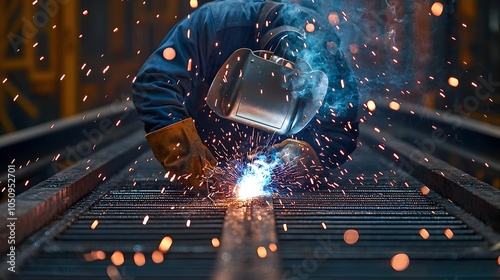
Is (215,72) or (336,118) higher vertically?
(215,72)

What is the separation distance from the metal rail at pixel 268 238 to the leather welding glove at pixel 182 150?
14 cm

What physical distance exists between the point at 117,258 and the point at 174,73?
51.9 inches

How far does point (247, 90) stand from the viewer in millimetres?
3619

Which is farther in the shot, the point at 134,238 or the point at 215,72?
the point at 215,72

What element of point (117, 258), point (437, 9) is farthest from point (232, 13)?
point (437, 9)

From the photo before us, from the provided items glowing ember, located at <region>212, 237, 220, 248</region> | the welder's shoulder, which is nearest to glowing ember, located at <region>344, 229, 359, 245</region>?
glowing ember, located at <region>212, 237, 220, 248</region>

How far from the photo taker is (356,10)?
18.1 feet

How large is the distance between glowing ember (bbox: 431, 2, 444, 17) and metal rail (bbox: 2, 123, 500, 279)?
5.49 meters

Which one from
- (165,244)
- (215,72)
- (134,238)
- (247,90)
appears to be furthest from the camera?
(215,72)

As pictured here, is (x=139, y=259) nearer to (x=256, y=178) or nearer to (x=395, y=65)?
(x=256, y=178)

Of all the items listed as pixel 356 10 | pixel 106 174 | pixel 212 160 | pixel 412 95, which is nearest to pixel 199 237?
pixel 212 160

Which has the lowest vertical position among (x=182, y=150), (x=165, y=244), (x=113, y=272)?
(x=113, y=272)

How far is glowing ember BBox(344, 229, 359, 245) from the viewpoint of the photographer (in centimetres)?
319

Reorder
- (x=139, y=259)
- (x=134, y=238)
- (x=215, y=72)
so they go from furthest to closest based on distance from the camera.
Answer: (x=215, y=72)
(x=134, y=238)
(x=139, y=259)
